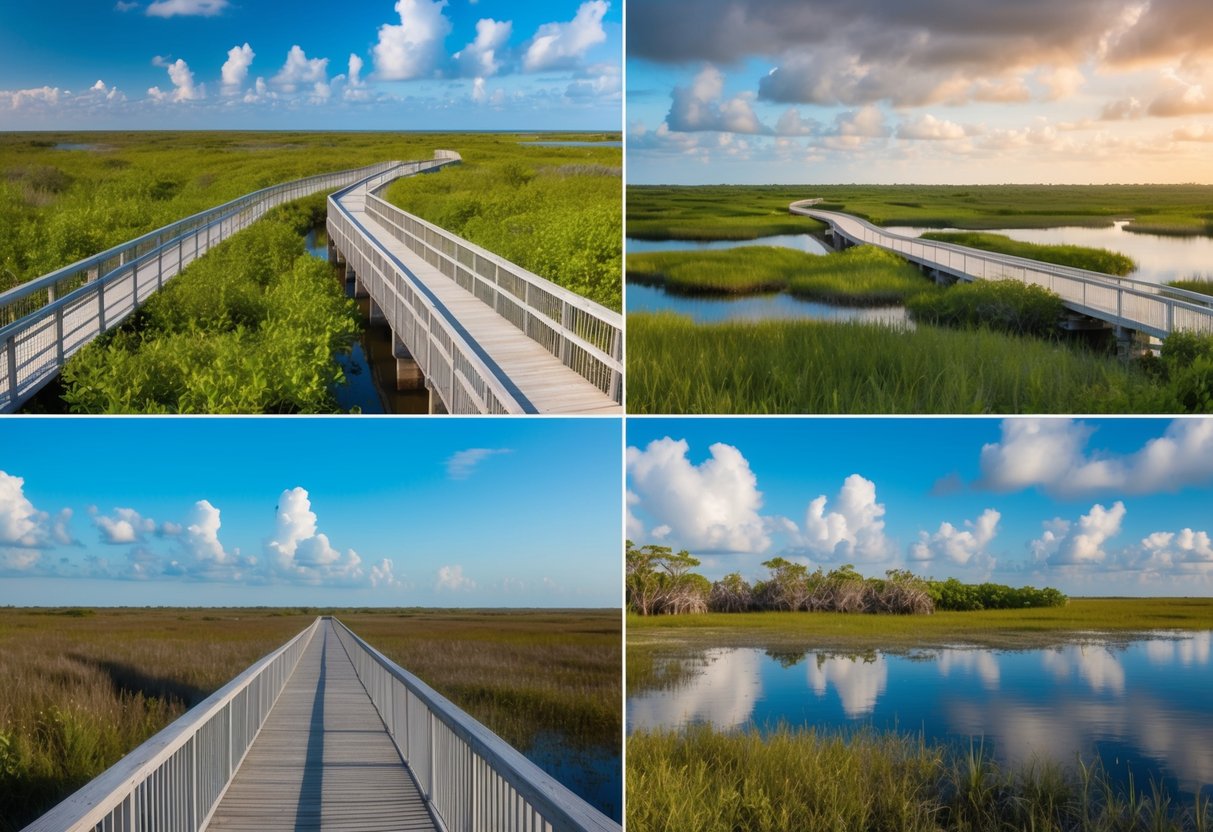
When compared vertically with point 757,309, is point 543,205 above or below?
above

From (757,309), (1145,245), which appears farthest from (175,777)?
(1145,245)

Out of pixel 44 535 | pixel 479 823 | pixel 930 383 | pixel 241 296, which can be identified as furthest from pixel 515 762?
pixel 44 535

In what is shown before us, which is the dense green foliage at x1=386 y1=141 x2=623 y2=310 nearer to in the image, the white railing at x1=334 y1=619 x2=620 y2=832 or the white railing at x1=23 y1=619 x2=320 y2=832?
the white railing at x1=334 y1=619 x2=620 y2=832

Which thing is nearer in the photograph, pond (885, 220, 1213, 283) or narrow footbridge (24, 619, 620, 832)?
narrow footbridge (24, 619, 620, 832)

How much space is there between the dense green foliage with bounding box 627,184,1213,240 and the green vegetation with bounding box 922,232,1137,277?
0.04m

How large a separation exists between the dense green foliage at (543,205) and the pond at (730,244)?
21cm

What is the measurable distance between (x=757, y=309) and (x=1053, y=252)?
1.06 meters

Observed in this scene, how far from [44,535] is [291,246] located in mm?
1724

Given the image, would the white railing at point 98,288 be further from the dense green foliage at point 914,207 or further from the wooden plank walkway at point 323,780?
the wooden plank walkway at point 323,780

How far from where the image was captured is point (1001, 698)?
3.60 metres

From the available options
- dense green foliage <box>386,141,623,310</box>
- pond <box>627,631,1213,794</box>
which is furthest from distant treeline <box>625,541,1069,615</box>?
dense green foliage <box>386,141,623,310</box>

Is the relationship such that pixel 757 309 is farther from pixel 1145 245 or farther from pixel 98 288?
pixel 98 288

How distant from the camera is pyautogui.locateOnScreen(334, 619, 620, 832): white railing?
2023 mm

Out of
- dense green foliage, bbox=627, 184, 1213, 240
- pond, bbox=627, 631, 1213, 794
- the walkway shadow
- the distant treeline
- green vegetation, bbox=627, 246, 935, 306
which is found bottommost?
the walkway shadow
